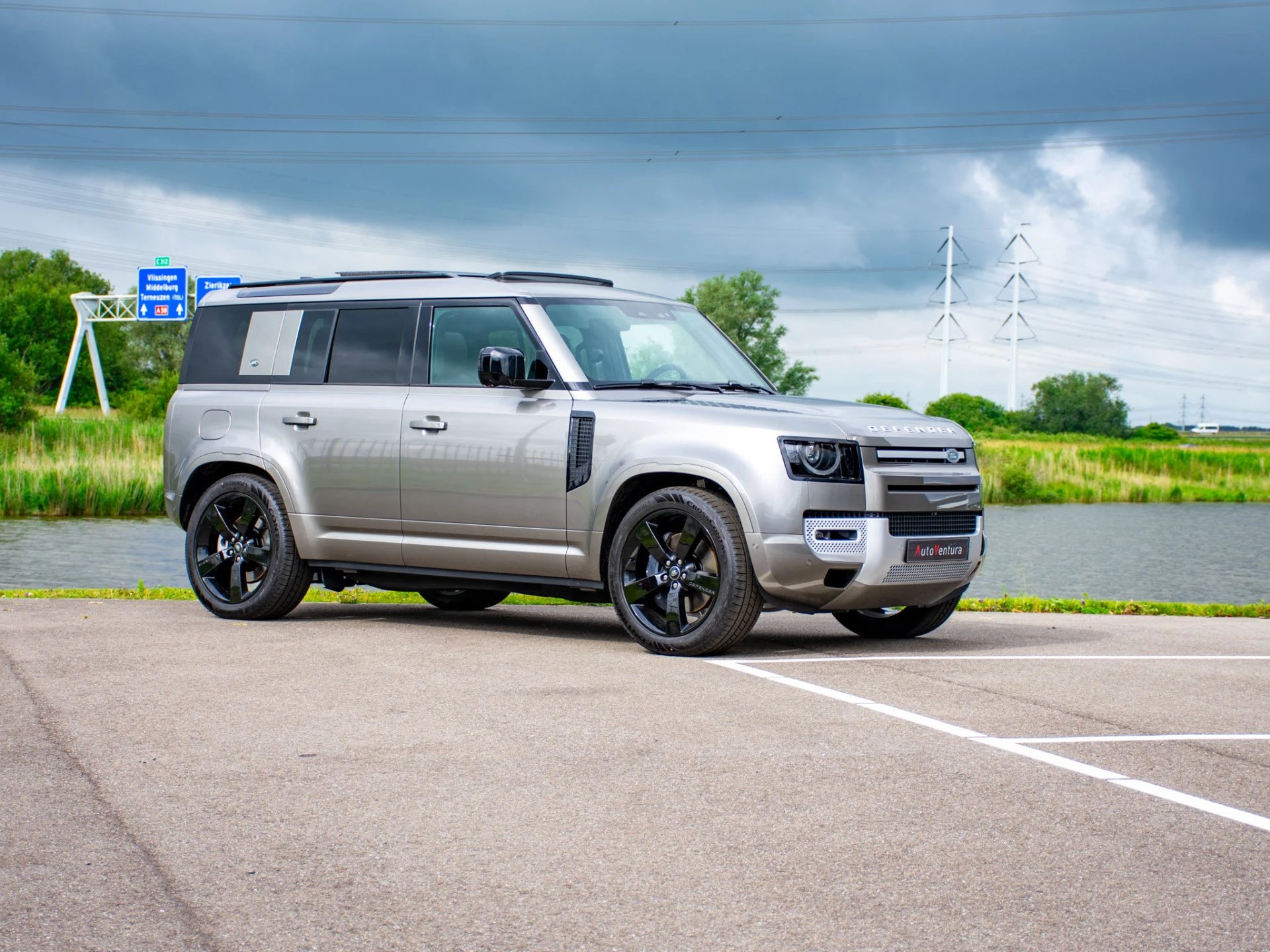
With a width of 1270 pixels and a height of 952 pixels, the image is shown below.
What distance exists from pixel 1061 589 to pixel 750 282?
94338 mm

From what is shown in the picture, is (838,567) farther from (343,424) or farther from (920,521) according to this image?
(343,424)

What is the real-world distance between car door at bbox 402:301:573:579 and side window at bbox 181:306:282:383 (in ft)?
4.80

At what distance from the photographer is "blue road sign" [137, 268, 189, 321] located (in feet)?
172

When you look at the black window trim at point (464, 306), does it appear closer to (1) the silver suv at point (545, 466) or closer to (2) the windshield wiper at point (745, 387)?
(1) the silver suv at point (545, 466)

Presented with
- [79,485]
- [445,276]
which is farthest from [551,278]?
[79,485]

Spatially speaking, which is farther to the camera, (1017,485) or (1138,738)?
(1017,485)

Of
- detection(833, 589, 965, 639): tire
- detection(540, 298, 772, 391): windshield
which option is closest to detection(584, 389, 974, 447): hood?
detection(540, 298, 772, 391): windshield

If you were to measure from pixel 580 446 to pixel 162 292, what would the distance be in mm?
47237

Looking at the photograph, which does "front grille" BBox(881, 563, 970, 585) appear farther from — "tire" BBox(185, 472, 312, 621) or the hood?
"tire" BBox(185, 472, 312, 621)

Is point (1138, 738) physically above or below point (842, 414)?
below

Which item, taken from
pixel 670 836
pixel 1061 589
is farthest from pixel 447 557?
pixel 1061 589

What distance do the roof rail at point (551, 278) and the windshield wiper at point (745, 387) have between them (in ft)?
4.19

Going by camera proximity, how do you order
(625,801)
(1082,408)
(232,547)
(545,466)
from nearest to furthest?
(625,801)
(545,466)
(232,547)
(1082,408)

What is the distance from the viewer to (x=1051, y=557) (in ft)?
87.5
